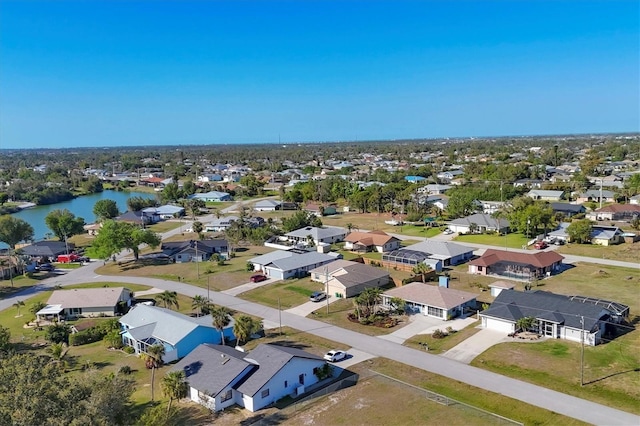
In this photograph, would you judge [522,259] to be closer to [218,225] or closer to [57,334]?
[57,334]

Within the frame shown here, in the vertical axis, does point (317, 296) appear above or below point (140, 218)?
below

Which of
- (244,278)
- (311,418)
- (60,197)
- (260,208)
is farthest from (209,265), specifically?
(60,197)

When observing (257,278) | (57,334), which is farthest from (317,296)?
(57,334)

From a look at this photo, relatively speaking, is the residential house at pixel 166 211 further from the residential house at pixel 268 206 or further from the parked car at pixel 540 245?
the parked car at pixel 540 245

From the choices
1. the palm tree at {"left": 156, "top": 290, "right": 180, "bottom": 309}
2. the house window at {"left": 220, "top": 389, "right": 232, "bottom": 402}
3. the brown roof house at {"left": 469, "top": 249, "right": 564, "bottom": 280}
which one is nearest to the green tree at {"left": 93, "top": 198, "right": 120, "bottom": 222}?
the palm tree at {"left": 156, "top": 290, "right": 180, "bottom": 309}

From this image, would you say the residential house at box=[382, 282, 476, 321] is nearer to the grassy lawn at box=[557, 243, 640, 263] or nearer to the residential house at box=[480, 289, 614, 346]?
the residential house at box=[480, 289, 614, 346]

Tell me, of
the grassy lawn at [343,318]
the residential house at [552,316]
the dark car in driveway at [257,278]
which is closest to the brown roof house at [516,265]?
the residential house at [552,316]
